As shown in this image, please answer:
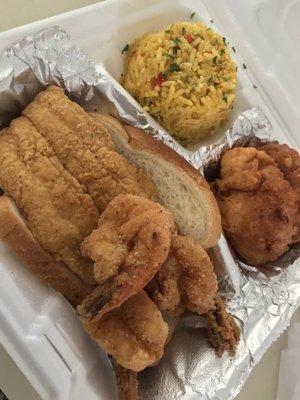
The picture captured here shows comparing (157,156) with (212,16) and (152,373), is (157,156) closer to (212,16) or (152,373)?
(152,373)

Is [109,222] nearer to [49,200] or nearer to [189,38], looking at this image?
[49,200]

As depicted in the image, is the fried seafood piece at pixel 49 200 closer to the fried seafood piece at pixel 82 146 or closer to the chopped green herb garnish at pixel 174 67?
the fried seafood piece at pixel 82 146

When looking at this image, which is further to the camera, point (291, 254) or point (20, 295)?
point (291, 254)

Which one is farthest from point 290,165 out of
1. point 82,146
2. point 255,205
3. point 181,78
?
point 82,146

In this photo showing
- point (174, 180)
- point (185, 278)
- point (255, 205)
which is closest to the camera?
point (185, 278)

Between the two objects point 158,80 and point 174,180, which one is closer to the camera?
point 174,180

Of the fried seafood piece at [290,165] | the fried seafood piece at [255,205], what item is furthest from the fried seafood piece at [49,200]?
the fried seafood piece at [290,165]

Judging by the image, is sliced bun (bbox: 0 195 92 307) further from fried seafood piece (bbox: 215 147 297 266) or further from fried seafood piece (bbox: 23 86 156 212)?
fried seafood piece (bbox: 215 147 297 266)

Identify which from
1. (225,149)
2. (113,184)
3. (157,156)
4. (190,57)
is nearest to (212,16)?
(190,57)
